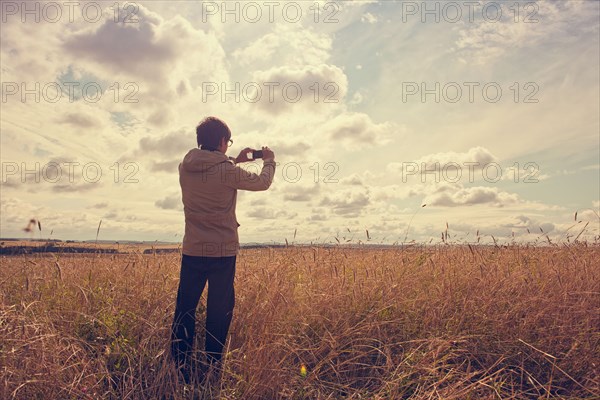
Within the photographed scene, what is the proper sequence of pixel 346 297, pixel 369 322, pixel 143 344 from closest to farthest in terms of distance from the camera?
pixel 143 344, pixel 369 322, pixel 346 297

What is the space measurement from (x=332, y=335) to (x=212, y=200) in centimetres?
185

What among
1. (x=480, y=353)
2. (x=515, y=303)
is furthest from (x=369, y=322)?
(x=515, y=303)

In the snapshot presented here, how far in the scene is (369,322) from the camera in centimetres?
425

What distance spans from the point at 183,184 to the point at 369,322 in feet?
7.95

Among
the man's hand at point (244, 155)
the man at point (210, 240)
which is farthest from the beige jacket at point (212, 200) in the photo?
the man's hand at point (244, 155)

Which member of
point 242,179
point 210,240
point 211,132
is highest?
point 211,132

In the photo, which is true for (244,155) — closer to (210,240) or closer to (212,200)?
(212,200)

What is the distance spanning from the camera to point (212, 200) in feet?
12.7

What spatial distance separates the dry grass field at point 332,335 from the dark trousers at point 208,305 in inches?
6.6

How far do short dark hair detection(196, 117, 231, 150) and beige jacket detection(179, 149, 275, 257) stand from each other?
0.15 m

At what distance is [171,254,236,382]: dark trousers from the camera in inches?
149

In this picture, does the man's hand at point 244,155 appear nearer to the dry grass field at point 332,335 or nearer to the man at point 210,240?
the man at point 210,240

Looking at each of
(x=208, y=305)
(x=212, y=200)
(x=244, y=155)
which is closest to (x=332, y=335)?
(x=208, y=305)

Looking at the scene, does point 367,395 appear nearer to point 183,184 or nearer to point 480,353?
point 480,353
